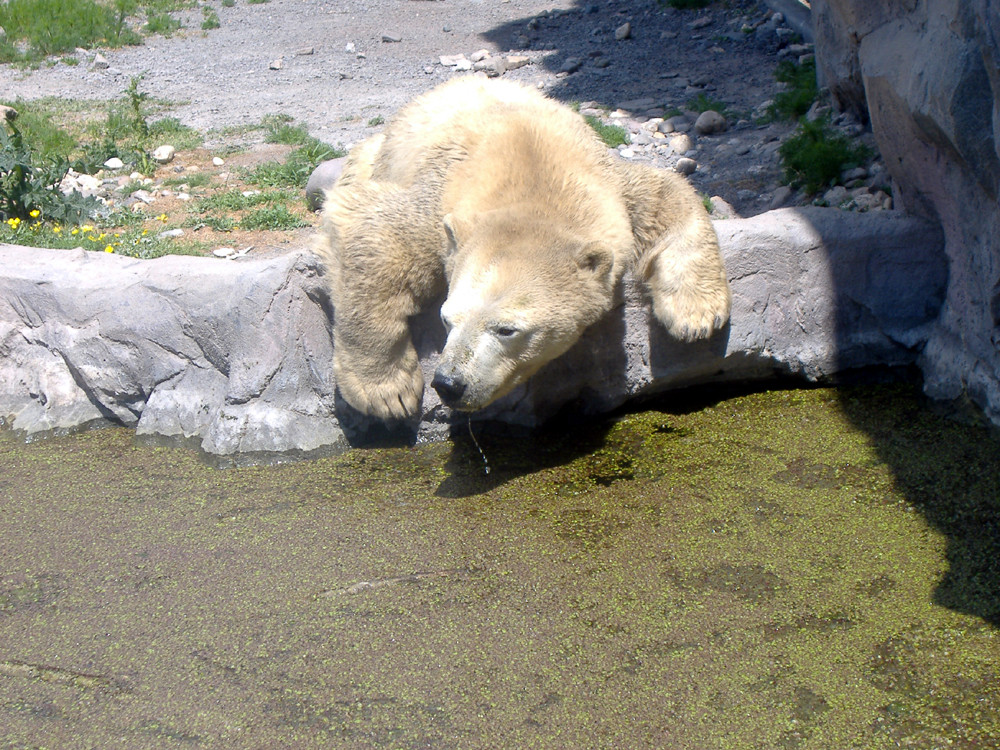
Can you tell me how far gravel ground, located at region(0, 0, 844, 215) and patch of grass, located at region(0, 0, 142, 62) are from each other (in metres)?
0.42

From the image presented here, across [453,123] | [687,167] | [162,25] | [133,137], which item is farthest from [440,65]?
[453,123]

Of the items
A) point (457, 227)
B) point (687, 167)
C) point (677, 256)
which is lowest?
point (687, 167)

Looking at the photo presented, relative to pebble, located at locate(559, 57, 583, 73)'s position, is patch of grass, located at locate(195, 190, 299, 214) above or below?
below

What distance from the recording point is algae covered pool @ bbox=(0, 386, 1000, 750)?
250cm

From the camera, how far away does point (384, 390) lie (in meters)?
3.93

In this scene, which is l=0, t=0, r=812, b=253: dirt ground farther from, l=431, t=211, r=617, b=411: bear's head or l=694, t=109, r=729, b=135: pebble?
l=431, t=211, r=617, b=411: bear's head

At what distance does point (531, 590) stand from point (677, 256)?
1.59m

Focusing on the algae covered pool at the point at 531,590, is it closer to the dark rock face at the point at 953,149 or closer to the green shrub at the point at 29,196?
the dark rock face at the point at 953,149

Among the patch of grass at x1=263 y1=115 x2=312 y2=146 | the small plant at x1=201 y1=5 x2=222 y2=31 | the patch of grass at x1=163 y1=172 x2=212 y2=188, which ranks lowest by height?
the patch of grass at x1=163 y1=172 x2=212 y2=188

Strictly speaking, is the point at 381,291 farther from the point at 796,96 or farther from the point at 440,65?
the point at 440,65

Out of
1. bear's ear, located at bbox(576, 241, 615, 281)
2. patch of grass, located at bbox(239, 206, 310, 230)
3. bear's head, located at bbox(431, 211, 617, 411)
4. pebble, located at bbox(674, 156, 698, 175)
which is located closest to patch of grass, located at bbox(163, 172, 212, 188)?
patch of grass, located at bbox(239, 206, 310, 230)

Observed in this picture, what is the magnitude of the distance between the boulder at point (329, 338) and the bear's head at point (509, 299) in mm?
626

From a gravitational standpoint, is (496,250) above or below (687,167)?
above

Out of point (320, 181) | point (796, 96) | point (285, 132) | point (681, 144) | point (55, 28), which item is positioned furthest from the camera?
point (55, 28)
